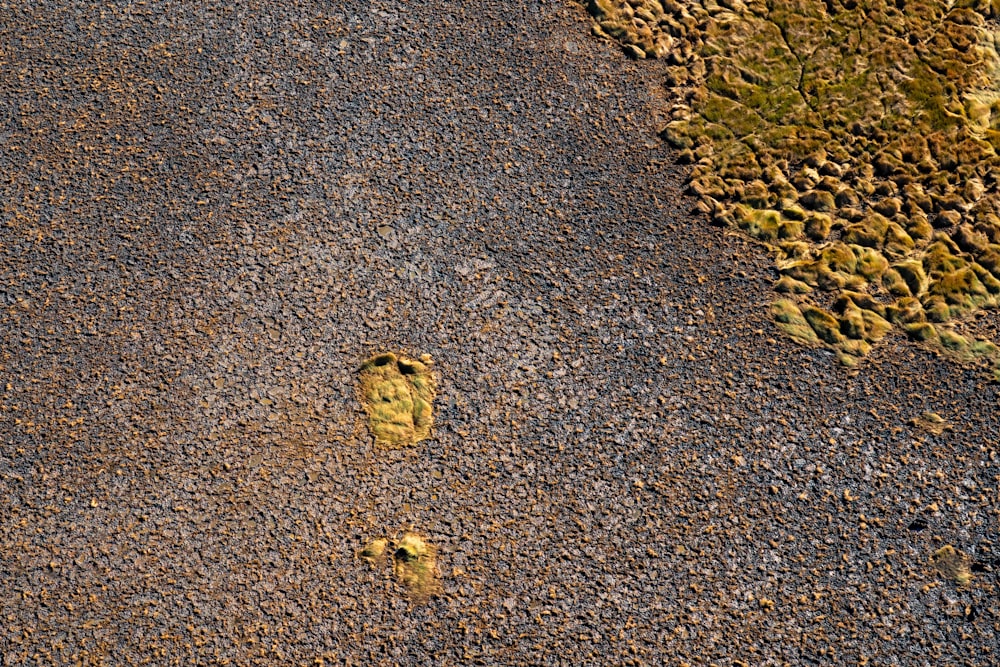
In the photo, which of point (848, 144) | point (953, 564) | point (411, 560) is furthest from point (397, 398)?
point (848, 144)

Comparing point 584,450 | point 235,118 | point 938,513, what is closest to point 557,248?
point 584,450

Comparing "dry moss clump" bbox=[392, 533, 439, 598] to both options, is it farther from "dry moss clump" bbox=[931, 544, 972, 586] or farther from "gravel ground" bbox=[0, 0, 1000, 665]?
"dry moss clump" bbox=[931, 544, 972, 586]

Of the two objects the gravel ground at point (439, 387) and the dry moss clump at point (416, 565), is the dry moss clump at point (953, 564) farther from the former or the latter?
the dry moss clump at point (416, 565)

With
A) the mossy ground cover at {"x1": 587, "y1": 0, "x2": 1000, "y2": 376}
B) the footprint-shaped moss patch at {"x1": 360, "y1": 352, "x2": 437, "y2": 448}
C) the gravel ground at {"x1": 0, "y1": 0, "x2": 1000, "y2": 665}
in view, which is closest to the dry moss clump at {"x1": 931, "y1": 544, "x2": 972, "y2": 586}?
the gravel ground at {"x1": 0, "y1": 0, "x2": 1000, "y2": 665}

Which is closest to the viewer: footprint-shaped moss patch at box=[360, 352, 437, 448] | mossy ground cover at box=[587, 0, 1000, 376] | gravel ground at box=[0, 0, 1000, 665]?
gravel ground at box=[0, 0, 1000, 665]

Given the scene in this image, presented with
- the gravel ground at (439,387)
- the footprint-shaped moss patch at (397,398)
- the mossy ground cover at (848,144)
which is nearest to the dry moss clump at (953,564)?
the gravel ground at (439,387)

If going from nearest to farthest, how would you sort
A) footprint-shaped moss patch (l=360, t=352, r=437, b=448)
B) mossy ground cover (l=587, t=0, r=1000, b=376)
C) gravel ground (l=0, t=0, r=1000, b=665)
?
1. gravel ground (l=0, t=0, r=1000, b=665)
2. footprint-shaped moss patch (l=360, t=352, r=437, b=448)
3. mossy ground cover (l=587, t=0, r=1000, b=376)
